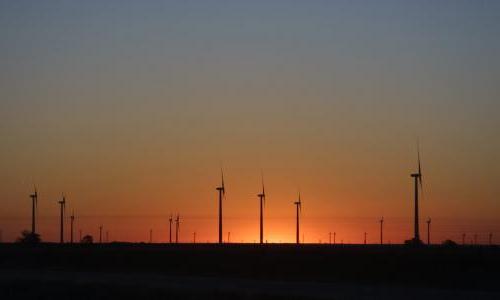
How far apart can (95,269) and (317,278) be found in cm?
2799

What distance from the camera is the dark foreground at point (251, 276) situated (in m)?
54.7

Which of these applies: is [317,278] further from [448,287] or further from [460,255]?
[460,255]

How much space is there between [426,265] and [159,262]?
2993cm

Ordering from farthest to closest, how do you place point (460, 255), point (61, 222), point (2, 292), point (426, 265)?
point (61, 222), point (460, 255), point (426, 265), point (2, 292)

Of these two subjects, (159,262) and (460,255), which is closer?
(460,255)

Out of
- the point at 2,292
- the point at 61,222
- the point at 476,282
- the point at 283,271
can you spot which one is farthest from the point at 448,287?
the point at 61,222

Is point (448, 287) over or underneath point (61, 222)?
underneath

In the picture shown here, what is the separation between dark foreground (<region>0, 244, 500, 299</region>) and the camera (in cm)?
5466

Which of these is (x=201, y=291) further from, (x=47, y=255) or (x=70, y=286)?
(x=47, y=255)

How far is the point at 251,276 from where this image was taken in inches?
3066

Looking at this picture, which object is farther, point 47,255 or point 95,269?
point 47,255

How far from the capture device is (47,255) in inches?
4633

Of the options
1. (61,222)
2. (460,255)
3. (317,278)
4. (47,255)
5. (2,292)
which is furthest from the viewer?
(61,222)

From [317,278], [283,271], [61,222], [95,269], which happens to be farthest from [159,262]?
[61,222]
